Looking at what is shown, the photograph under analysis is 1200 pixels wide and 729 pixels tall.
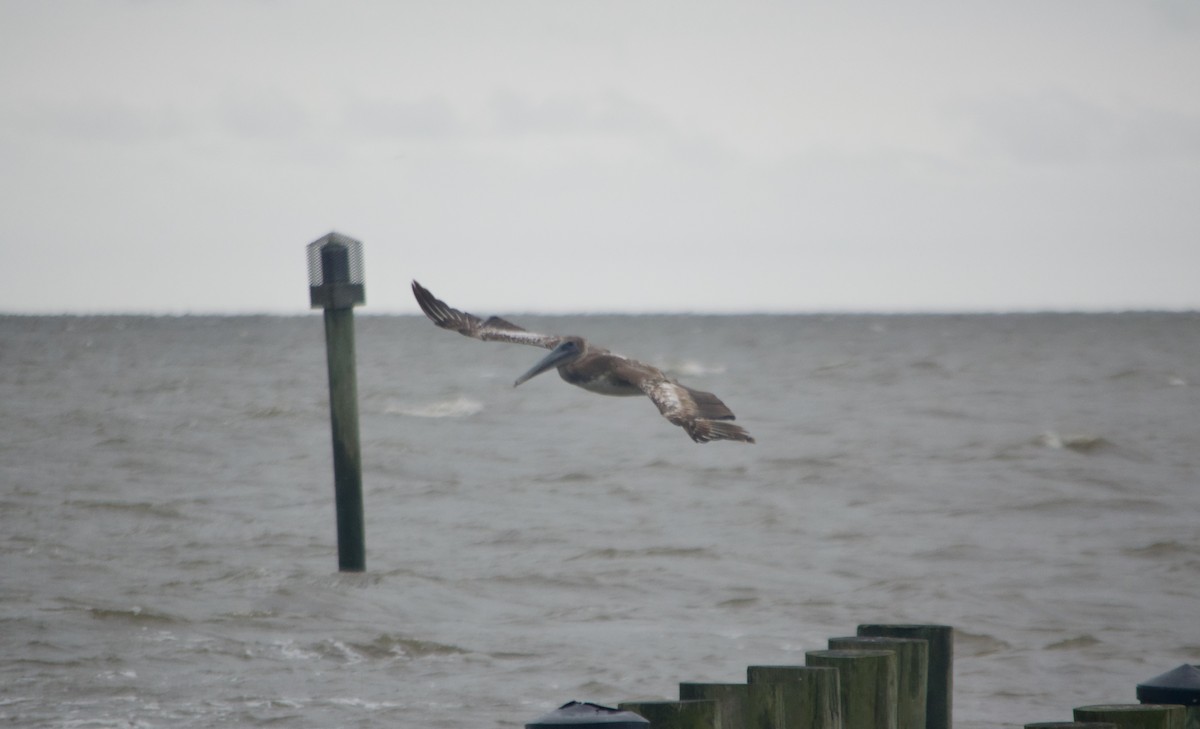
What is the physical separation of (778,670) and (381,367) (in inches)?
2312

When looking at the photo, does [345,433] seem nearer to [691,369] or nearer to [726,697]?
[726,697]

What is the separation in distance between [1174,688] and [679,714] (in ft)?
6.02

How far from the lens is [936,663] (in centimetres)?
604

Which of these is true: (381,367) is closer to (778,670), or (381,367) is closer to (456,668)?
(456,668)

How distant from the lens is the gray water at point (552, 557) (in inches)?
411

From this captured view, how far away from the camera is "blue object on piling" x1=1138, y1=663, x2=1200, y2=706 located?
5.06 m

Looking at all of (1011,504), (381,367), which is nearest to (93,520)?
(1011,504)

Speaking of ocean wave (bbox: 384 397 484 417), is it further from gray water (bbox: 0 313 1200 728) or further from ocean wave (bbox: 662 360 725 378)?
ocean wave (bbox: 662 360 725 378)

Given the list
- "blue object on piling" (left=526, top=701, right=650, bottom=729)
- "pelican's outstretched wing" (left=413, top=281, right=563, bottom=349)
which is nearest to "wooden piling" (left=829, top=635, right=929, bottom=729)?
"blue object on piling" (left=526, top=701, right=650, bottom=729)

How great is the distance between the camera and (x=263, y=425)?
31828mm

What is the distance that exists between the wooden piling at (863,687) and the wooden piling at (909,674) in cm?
24

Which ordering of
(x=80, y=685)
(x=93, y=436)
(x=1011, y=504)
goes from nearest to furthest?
Answer: 1. (x=80, y=685)
2. (x=1011, y=504)
3. (x=93, y=436)

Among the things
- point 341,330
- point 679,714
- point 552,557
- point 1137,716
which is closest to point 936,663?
point 1137,716

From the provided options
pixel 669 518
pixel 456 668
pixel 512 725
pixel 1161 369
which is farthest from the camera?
pixel 1161 369
